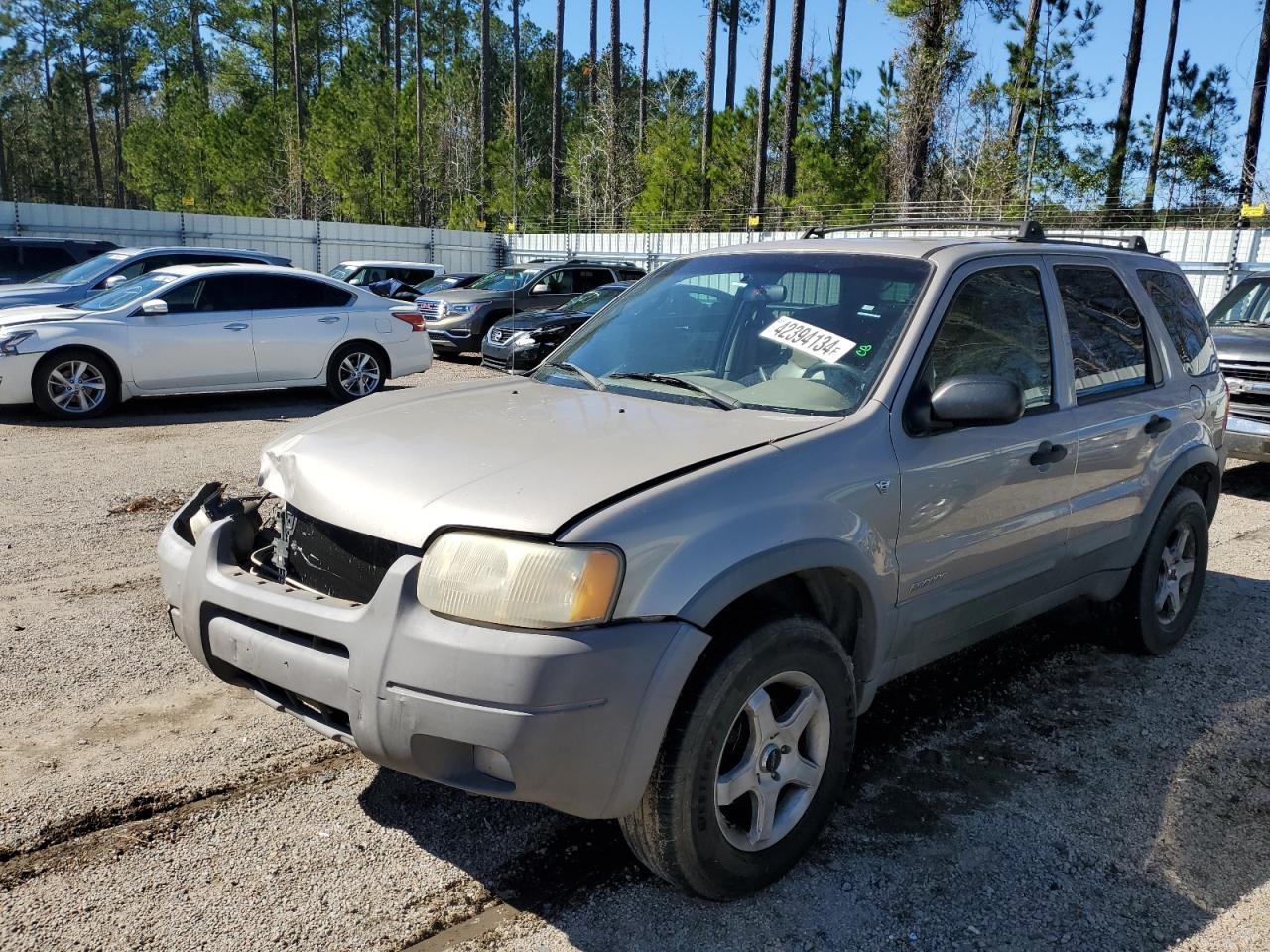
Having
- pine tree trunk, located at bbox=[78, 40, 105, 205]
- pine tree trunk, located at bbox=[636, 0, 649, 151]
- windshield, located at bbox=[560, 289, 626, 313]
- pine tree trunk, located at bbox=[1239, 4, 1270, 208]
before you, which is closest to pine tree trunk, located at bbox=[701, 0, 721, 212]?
pine tree trunk, located at bbox=[636, 0, 649, 151]

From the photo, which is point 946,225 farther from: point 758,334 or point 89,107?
point 89,107

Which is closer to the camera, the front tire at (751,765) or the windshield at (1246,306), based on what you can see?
the front tire at (751,765)

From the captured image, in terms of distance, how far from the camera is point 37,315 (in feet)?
33.2

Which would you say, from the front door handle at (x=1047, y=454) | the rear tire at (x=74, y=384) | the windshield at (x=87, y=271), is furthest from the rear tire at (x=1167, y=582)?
the windshield at (x=87, y=271)

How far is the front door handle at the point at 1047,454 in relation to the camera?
11.8 ft

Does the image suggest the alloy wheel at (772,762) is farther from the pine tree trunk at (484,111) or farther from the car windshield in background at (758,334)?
the pine tree trunk at (484,111)

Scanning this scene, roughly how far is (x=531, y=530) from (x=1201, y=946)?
6.85ft

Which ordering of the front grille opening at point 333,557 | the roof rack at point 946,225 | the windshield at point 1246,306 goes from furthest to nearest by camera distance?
the windshield at point 1246,306 → the roof rack at point 946,225 → the front grille opening at point 333,557

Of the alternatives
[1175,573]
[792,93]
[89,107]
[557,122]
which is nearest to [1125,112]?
[792,93]

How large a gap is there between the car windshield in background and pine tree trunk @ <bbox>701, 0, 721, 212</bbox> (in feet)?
113

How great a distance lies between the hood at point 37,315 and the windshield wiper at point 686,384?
8.61 meters

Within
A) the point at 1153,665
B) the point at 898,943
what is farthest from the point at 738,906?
the point at 1153,665

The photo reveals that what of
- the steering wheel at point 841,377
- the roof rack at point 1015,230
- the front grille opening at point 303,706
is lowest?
the front grille opening at point 303,706

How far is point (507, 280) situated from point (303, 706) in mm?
16522
